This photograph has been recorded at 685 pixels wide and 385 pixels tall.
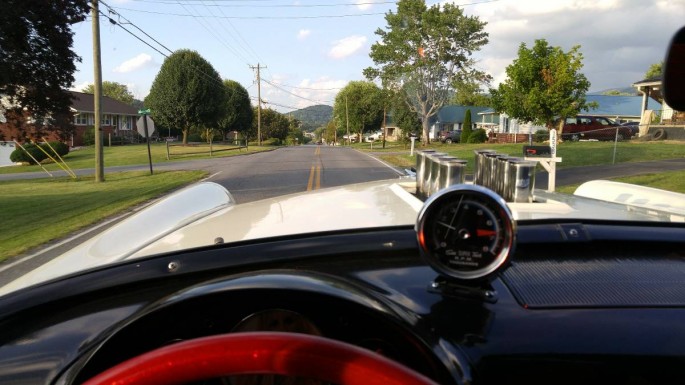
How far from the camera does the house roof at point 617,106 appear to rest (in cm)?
6150

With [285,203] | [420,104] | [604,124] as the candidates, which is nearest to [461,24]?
[420,104]

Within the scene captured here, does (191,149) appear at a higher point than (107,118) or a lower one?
lower

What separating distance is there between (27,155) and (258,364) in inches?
1793

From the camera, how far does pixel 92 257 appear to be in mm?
2266

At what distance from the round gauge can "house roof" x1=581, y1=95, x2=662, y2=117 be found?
213 ft

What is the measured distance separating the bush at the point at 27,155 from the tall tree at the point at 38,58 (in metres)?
24.1

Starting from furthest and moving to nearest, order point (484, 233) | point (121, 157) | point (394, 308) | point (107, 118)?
point (107, 118)
point (121, 157)
point (484, 233)
point (394, 308)

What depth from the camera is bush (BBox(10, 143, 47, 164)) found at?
39756 millimetres

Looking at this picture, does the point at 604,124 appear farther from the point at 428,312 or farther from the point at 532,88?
the point at 428,312

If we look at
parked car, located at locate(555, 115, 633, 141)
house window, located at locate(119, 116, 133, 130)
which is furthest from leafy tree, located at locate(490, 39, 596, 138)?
house window, located at locate(119, 116, 133, 130)

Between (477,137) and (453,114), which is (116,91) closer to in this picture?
(453,114)

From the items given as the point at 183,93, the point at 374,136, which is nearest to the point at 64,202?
the point at 183,93

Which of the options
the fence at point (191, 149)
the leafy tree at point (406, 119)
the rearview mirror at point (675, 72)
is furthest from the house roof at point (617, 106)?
the rearview mirror at point (675, 72)

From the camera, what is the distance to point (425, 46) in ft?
176
